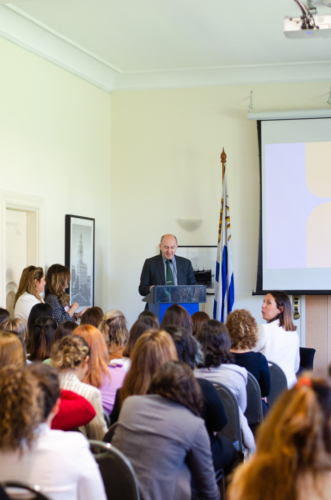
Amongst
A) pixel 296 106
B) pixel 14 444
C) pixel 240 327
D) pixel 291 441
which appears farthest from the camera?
pixel 296 106

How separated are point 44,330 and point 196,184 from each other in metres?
4.00

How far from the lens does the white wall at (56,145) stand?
509 centimetres

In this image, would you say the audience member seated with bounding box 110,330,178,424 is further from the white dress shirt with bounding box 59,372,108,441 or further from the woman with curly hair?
the woman with curly hair

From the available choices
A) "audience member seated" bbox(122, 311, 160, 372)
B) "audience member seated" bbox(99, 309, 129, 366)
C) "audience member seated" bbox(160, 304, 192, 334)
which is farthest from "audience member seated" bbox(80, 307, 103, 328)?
"audience member seated" bbox(122, 311, 160, 372)

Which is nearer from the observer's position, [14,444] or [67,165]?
[14,444]

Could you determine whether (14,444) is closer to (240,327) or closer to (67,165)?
(240,327)

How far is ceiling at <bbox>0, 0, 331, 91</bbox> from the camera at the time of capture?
5.07 m

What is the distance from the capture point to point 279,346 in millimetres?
3867

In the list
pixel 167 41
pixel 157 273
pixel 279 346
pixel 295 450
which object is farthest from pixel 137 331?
pixel 167 41

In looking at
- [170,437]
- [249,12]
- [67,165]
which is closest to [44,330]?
[170,437]

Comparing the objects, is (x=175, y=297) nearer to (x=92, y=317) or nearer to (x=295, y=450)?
(x=92, y=317)

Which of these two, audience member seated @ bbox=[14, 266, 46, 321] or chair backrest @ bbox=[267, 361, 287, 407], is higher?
audience member seated @ bbox=[14, 266, 46, 321]

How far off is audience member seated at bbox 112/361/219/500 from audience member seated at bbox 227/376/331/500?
82cm

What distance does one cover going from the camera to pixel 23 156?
5262mm
